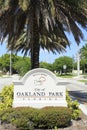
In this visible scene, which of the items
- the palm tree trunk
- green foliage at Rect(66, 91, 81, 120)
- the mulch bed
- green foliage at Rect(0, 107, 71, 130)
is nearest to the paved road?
green foliage at Rect(66, 91, 81, 120)

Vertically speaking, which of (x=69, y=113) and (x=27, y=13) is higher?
(x=27, y=13)

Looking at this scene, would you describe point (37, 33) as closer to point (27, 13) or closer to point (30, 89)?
point (27, 13)

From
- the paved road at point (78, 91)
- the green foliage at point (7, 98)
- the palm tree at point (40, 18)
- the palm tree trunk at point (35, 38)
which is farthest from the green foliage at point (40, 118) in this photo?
the palm tree trunk at point (35, 38)

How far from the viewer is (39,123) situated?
1115 cm

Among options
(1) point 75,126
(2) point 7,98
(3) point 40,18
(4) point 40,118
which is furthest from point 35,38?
(4) point 40,118

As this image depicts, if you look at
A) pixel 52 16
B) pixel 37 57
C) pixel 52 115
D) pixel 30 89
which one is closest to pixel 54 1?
pixel 52 16

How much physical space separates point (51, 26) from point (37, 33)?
1.90 meters

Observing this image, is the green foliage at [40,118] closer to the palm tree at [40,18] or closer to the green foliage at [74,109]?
the green foliage at [74,109]

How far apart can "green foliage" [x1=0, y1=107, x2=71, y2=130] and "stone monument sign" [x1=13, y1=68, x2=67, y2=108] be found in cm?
120

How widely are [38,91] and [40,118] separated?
1.78 metres

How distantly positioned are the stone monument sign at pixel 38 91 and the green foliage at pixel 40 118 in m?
1.20

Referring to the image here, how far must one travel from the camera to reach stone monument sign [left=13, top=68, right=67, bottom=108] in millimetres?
12625

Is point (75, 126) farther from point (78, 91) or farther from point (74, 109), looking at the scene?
point (78, 91)

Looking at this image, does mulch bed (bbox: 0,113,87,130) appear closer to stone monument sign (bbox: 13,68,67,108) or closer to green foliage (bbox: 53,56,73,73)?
stone monument sign (bbox: 13,68,67,108)
